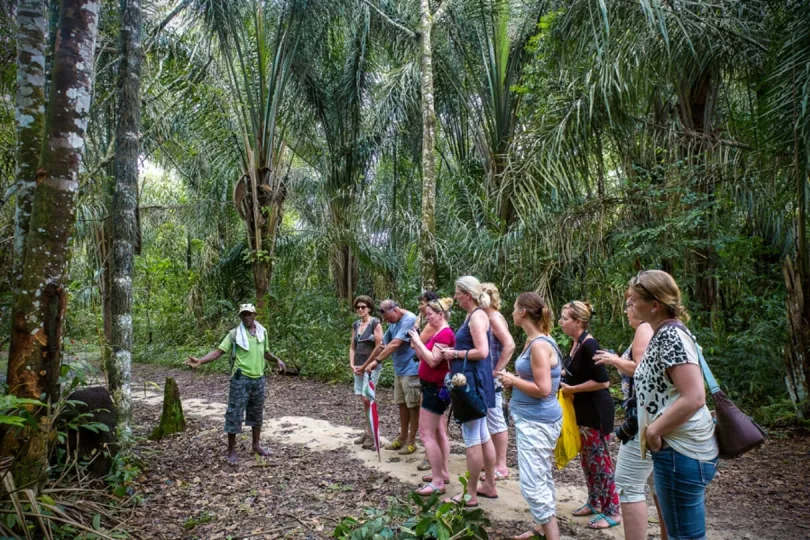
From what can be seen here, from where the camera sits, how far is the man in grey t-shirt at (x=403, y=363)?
5.39 m

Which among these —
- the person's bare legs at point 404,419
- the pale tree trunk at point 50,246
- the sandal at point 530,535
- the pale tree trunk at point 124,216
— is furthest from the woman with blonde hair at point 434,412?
the pale tree trunk at point 124,216

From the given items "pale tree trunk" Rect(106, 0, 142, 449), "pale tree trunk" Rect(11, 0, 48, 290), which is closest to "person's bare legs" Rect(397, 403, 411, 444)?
"pale tree trunk" Rect(106, 0, 142, 449)

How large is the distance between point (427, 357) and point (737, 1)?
5.69 metres

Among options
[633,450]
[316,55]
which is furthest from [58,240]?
[316,55]

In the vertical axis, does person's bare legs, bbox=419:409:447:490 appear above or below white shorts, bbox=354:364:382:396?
below

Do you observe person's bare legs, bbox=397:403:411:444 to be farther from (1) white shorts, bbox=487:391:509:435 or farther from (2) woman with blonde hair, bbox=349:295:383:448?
(1) white shorts, bbox=487:391:509:435

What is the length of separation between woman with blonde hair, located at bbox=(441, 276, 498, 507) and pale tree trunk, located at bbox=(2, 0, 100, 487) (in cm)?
287

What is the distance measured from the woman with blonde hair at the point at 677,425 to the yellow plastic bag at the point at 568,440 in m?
1.36

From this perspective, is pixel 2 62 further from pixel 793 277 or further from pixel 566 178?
pixel 793 277

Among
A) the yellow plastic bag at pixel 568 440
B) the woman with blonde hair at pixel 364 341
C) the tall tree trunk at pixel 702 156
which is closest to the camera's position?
the yellow plastic bag at pixel 568 440

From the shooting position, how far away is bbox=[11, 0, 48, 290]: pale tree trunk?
403 centimetres

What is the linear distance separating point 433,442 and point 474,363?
0.85 m

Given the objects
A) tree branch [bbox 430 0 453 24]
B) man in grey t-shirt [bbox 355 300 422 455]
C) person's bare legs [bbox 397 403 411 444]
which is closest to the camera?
man in grey t-shirt [bbox 355 300 422 455]

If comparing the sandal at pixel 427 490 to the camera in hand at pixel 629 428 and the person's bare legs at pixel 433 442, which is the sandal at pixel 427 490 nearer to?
the person's bare legs at pixel 433 442
